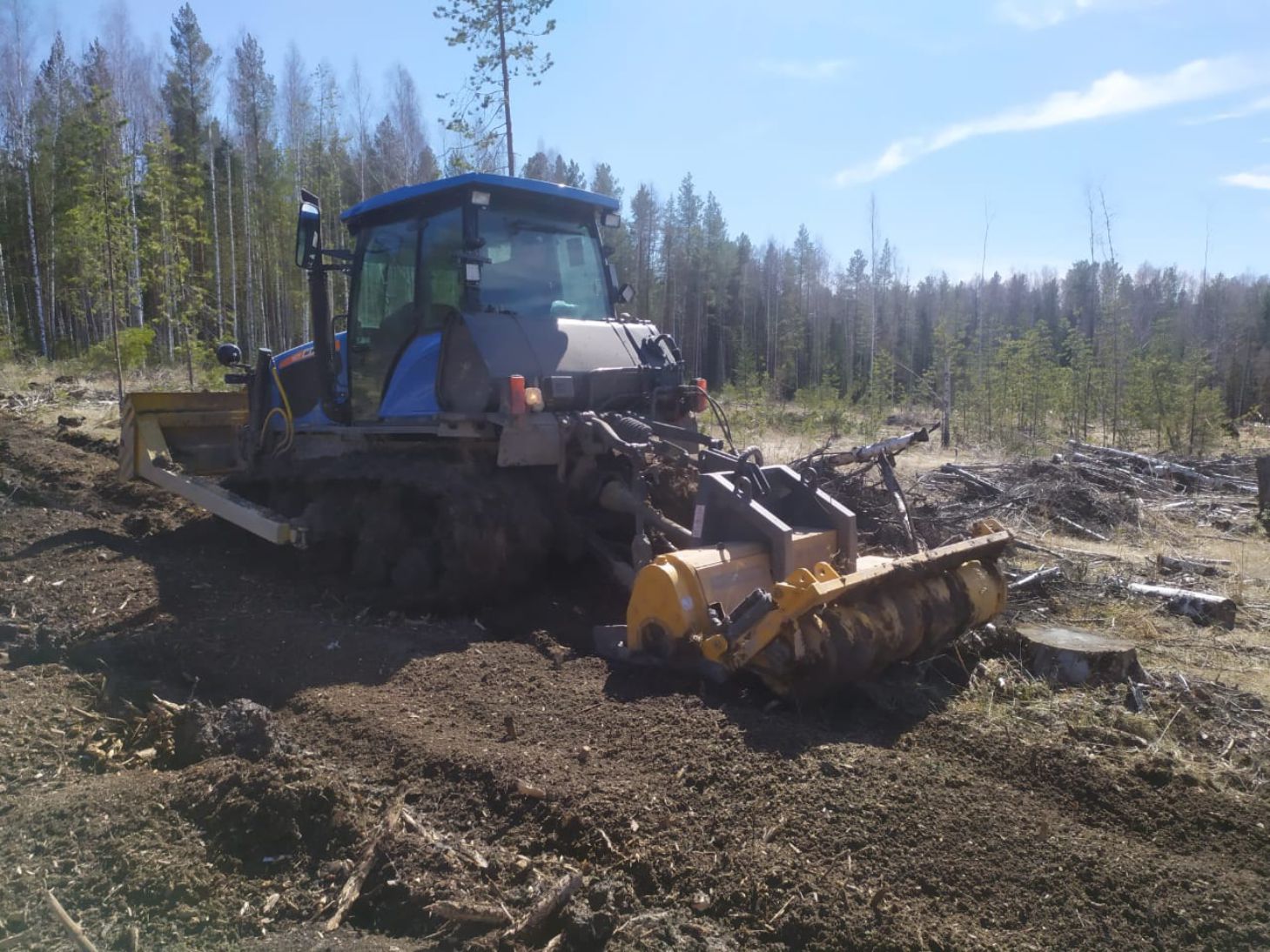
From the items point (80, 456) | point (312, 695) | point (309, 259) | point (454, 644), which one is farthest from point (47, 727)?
point (80, 456)

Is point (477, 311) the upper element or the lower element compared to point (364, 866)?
upper

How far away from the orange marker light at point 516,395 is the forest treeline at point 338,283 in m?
2.18

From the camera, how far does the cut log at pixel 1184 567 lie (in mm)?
8141

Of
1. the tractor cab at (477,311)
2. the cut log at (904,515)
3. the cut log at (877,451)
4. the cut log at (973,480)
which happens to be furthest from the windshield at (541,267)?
the cut log at (973,480)

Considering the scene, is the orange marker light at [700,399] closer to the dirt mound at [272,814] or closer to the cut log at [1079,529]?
the dirt mound at [272,814]

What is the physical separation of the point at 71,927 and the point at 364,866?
2.71ft

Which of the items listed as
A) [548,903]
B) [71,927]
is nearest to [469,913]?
[548,903]

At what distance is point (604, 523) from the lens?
20.7 feet

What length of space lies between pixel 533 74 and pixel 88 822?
59.9 ft

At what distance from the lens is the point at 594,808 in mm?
3283

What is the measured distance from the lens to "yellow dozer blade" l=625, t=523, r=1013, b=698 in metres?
4.16

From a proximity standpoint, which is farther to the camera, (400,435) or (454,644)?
(400,435)

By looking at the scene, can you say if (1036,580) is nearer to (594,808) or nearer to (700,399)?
(700,399)

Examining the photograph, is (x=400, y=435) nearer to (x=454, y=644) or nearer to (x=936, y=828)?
(x=454, y=644)
